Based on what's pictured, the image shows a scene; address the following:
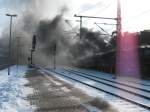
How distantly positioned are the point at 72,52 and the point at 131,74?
57.6m

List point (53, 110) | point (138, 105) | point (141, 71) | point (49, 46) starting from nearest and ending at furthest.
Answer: point (53, 110), point (138, 105), point (141, 71), point (49, 46)

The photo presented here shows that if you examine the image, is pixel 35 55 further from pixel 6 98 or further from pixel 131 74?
pixel 6 98

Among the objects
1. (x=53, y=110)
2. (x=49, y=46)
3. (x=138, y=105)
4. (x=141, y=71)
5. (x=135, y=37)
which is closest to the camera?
(x=53, y=110)

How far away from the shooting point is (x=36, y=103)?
16.2m

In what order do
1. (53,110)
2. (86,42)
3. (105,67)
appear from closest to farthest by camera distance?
1. (53,110)
2. (105,67)
3. (86,42)

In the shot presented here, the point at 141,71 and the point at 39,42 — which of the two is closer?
the point at 141,71

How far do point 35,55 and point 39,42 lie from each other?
1045 centimetres

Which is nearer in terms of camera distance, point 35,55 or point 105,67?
point 105,67

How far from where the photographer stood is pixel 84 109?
46.8ft

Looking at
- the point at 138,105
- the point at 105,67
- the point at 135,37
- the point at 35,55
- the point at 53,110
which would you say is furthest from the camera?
the point at 35,55

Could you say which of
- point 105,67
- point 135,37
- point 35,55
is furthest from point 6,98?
point 35,55

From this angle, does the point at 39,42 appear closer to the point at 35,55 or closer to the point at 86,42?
the point at 35,55

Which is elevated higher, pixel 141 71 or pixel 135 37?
pixel 135 37

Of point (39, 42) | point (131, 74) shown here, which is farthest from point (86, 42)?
point (131, 74)
